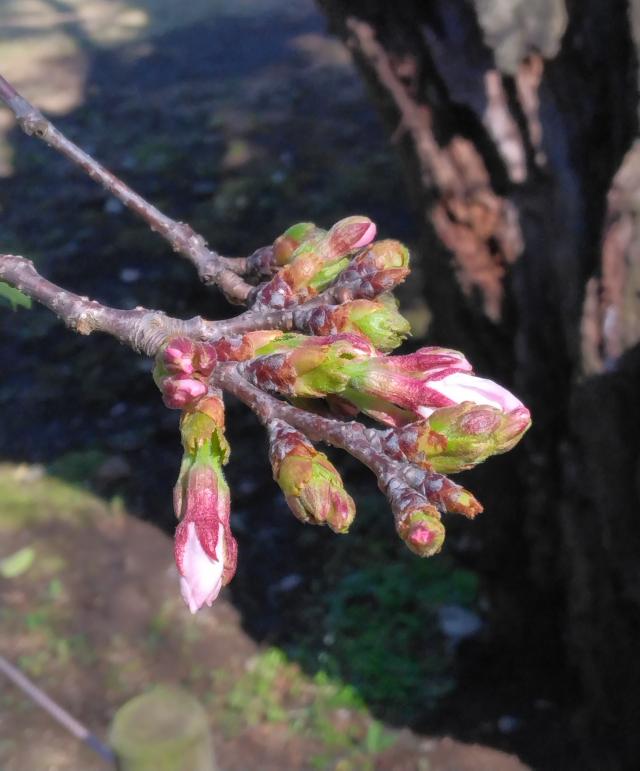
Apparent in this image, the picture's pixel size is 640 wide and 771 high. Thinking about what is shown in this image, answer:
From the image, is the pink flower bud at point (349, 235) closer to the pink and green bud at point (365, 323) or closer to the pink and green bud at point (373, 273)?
the pink and green bud at point (373, 273)

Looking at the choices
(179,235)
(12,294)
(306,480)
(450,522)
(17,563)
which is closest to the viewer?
(306,480)

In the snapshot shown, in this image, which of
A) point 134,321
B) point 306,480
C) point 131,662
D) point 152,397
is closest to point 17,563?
point 131,662

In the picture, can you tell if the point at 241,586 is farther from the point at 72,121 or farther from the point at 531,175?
the point at 72,121

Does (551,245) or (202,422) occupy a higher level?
(202,422)

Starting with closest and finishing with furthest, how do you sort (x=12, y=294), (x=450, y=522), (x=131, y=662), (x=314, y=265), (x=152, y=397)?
(x=314, y=265), (x=12, y=294), (x=131, y=662), (x=450, y=522), (x=152, y=397)

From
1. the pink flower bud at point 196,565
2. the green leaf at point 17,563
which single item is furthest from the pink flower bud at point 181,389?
the green leaf at point 17,563

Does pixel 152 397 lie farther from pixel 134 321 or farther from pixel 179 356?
pixel 179 356

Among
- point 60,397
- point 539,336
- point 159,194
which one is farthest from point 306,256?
point 159,194

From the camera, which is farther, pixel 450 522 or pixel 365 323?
pixel 450 522
